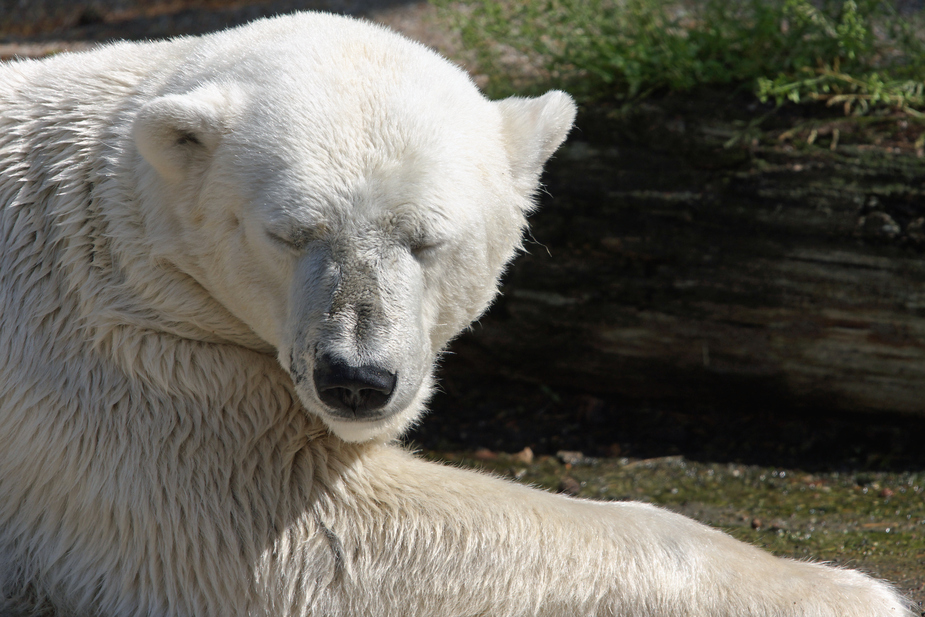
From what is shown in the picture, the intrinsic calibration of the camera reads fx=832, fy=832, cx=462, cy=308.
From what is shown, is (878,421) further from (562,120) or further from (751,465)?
(562,120)

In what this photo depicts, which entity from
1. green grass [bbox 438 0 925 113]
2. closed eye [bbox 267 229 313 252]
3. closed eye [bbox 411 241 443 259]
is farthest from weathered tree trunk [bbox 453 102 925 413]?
closed eye [bbox 267 229 313 252]

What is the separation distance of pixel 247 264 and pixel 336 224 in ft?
1.14

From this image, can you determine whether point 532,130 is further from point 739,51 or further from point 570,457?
point 739,51

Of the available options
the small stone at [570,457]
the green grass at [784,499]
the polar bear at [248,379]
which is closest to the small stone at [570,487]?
the green grass at [784,499]

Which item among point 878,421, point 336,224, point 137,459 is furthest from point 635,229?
point 137,459

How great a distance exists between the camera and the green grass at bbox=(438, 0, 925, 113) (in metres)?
4.08

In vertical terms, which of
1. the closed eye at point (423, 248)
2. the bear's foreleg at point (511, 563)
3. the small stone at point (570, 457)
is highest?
the closed eye at point (423, 248)

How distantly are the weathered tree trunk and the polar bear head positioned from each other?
1.57 meters

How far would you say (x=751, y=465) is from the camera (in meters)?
4.04

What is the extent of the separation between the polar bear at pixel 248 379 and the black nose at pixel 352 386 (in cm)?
9

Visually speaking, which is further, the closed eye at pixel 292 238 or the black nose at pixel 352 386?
the closed eye at pixel 292 238

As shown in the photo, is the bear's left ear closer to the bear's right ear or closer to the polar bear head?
the polar bear head

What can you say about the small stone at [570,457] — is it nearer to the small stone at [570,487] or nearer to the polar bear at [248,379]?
the small stone at [570,487]

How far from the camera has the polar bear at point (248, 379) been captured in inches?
95.4
